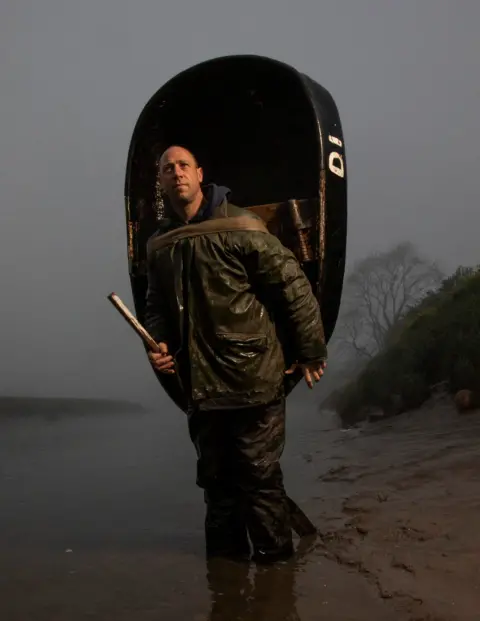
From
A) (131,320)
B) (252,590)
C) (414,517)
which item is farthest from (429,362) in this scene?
(252,590)

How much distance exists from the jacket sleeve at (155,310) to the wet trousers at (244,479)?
41cm

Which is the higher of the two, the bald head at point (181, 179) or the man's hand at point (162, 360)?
the bald head at point (181, 179)

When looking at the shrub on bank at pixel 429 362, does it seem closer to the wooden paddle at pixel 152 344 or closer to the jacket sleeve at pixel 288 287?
the wooden paddle at pixel 152 344

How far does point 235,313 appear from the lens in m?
2.65

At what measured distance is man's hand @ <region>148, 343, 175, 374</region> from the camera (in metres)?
2.73

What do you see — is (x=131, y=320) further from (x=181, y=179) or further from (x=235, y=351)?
(x=181, y=179)

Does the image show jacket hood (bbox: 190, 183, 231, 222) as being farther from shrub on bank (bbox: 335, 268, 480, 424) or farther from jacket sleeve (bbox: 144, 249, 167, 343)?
shrub on bank (bbox: 335, 268, 480, 424)

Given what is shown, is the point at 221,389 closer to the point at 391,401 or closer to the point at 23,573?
the point at 23,573

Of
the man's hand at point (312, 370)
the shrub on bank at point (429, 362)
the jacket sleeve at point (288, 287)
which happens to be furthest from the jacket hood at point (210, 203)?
the shrub on bank at point (429, 362)

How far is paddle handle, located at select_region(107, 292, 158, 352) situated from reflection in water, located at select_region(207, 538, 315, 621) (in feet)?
3.18

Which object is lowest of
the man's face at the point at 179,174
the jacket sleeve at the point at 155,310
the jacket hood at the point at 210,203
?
the jacket sleeve at the point at 155,310

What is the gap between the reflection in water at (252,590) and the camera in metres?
1.99

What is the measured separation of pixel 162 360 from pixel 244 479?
2.05 feet

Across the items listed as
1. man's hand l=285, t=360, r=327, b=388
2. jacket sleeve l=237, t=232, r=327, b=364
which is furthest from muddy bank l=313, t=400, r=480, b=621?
jacket sleeve l=237, t=232, r=327, b=364
